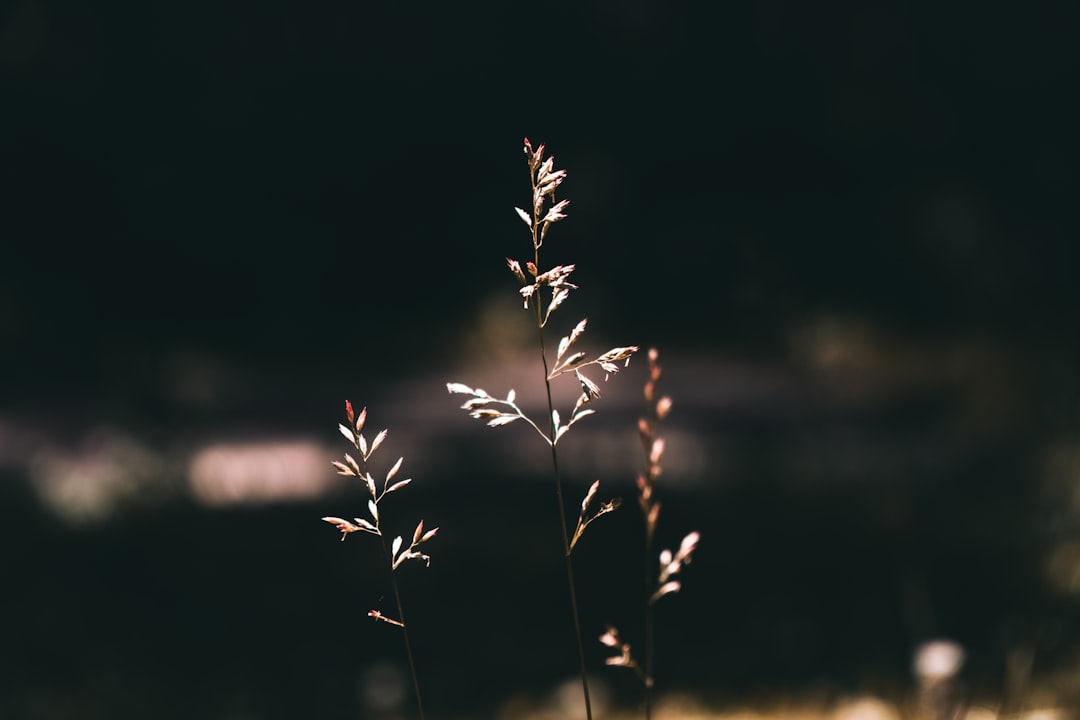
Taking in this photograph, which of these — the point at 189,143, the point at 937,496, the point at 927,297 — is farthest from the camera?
the point at 927,297

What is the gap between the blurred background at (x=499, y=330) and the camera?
377 centimetres

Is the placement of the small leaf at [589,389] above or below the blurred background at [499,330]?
below

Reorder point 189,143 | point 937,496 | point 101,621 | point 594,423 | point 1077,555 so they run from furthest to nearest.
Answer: point 189,143, point 594,423, point 937,496, point 101,621, point 1077,555

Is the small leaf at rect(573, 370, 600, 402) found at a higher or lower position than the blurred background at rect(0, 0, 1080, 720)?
lower

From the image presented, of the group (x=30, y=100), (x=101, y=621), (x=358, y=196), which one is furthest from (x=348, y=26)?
(x=101, y=621)

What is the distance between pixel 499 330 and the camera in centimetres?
981

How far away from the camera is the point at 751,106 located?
949 cm

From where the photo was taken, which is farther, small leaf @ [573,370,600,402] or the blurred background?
the blurred background

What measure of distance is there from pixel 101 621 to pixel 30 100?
5885 mm

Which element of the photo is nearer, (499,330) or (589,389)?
(589,389)

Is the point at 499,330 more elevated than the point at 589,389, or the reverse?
the point at 499,330

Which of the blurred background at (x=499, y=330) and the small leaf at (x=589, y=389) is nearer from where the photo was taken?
the small leaf at (x=589, y=389)

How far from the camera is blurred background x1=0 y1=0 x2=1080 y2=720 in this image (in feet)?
12.4

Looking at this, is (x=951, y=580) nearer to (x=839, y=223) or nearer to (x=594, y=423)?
(x=594, y=423)
